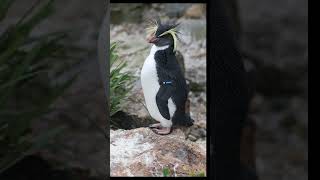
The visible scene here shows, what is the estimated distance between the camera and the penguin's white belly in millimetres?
4129

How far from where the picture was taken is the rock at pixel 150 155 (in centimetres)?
410

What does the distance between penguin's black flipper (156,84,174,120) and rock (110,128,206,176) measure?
0.55 ft

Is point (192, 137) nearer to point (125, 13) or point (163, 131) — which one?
point (163, 131)

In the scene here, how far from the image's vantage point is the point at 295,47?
3.88 m

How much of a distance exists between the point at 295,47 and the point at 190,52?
734mm

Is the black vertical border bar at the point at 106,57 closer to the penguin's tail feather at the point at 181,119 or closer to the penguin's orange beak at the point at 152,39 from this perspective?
the penguin's orange beak at the point at 152,39

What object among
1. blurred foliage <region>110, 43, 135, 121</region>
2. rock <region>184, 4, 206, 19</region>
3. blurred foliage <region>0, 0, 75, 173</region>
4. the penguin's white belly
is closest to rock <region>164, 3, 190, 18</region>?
rock <region>184, 4, 206, 19</region>

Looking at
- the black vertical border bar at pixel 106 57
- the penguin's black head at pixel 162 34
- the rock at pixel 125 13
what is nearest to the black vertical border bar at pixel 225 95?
the penguin's black head at pixel 162 34

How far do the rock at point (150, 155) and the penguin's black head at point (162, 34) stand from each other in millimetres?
639

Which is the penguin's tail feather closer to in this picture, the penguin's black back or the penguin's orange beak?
the penguin's black back

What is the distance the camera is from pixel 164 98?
4.18 m

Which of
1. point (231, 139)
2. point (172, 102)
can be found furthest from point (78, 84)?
point (231, 139)

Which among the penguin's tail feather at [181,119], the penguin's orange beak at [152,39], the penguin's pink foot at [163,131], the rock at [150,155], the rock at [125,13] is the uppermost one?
the rock at [125,13]
